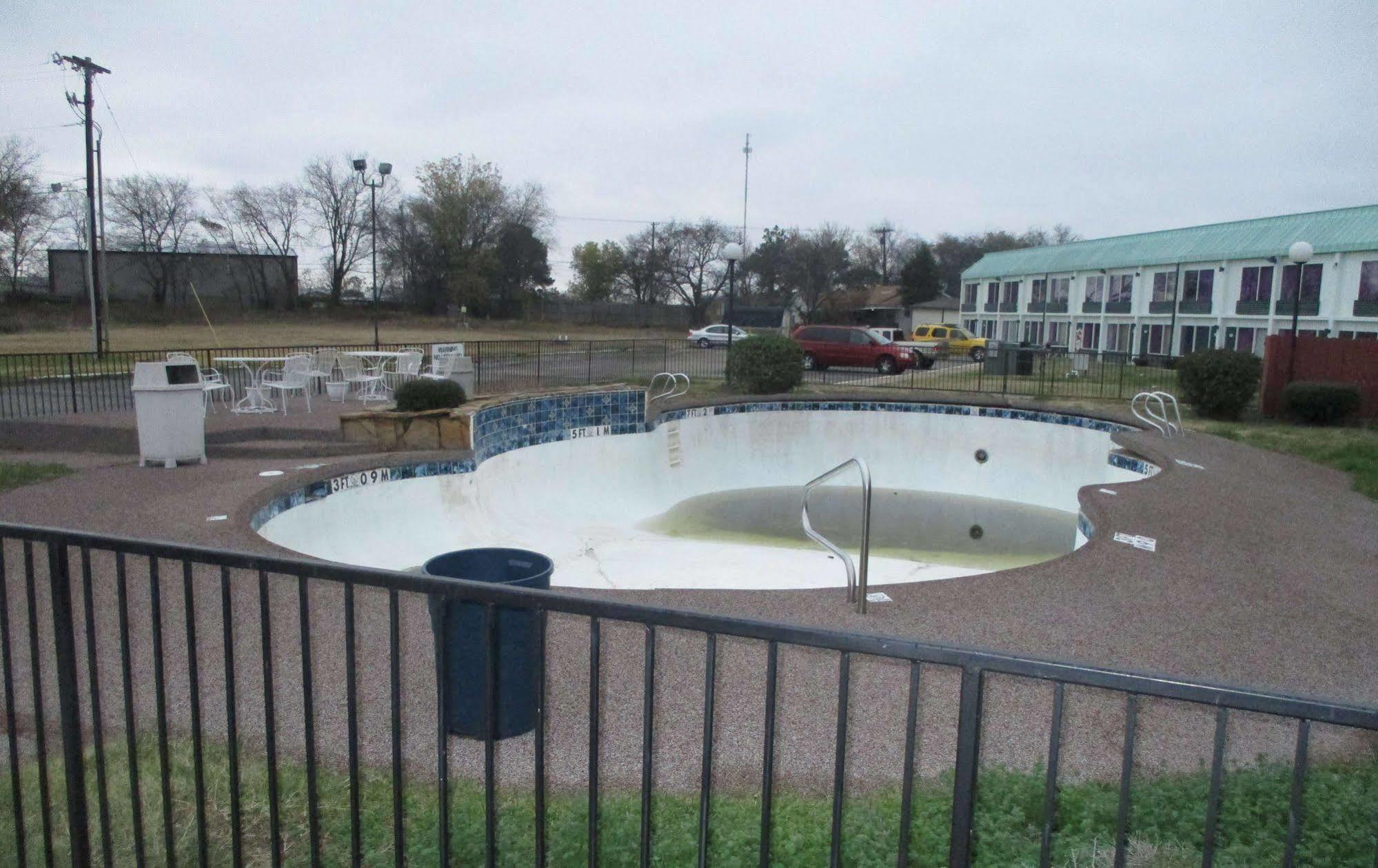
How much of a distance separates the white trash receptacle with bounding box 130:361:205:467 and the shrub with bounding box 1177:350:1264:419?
15.7m

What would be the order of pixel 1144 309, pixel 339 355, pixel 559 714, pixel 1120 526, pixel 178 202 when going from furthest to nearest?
pixel 178 202 < pixel 1144 309 < pixel 339 355 < pixel 1120 526 < pixel 559 714

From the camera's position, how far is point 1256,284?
108 ft

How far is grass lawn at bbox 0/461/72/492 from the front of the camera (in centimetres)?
817

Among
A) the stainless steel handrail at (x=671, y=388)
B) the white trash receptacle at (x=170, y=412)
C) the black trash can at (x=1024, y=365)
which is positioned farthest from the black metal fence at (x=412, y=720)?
the black trash can at (x=1024, y=365)

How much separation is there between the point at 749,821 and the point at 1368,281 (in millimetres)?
33058

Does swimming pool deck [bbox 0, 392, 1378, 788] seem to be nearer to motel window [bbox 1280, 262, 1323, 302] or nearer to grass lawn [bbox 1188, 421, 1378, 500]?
grass lawn [bbox 1188, 421, 1378, 500]

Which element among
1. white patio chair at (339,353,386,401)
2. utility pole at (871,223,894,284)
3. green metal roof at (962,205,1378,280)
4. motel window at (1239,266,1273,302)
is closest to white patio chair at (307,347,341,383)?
white patio chair at (339,353,386,401)

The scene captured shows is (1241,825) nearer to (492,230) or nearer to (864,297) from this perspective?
(492,230)

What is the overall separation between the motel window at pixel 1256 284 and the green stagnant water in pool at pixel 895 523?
24.3m

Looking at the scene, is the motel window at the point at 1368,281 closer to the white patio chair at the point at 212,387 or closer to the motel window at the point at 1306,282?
the motel window at the point at 1306,282

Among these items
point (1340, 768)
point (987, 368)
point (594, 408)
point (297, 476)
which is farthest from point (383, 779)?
point (987, 368)

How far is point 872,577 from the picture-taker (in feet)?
28.8

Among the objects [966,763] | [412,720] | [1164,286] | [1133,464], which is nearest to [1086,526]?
[1133,464]

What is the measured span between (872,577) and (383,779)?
6.19m
